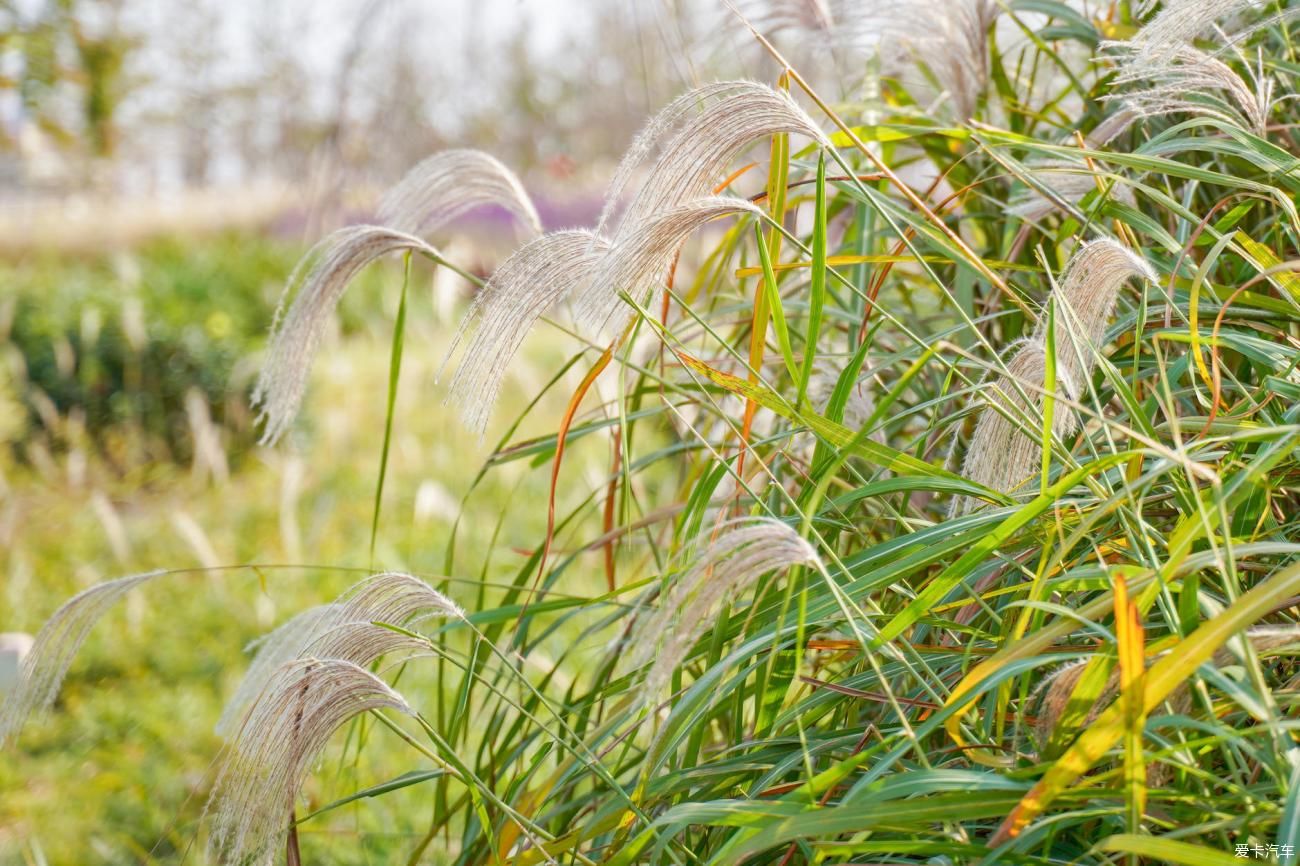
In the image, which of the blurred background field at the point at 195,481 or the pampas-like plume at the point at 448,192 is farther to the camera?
the blurred background field at the point at 195,481

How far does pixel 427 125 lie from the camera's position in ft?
44.3

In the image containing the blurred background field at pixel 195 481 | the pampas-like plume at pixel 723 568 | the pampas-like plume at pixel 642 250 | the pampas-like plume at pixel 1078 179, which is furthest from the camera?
the blurred background field at pixel 195 481

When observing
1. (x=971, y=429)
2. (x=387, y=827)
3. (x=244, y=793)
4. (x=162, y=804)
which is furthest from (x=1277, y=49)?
(x=162, y=804)

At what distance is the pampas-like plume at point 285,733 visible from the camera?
3.08ft

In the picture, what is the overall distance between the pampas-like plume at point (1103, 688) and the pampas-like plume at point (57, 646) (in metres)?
0.90

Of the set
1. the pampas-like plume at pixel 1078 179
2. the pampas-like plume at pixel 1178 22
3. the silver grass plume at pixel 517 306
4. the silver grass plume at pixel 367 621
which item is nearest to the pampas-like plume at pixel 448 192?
the silver grass plume at pixel 517 306

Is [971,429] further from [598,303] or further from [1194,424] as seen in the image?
[598,303]

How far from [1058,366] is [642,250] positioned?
0.36m

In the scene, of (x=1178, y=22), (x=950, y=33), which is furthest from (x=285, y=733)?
(x=950, y=33)

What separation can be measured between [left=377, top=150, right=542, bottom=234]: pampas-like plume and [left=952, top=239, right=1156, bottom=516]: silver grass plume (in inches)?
28.6

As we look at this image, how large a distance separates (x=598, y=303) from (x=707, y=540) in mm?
661

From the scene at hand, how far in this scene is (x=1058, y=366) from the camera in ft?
3.03

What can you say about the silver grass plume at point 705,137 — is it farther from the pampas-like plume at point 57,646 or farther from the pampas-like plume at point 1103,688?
the pampas-like plume at point 57,646

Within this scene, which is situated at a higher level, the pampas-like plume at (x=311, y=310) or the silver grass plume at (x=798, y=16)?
the silver grass plume at (x=798, y=16)
